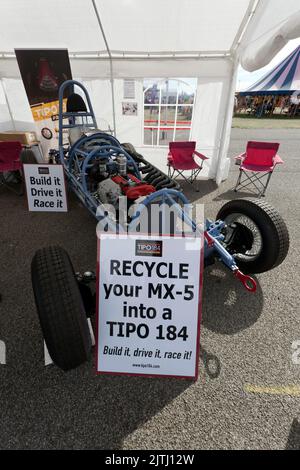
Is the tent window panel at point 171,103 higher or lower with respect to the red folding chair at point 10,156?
higher

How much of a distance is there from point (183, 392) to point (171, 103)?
16.6 feet

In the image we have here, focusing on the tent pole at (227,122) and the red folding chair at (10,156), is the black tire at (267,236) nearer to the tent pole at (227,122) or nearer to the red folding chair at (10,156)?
the tent pole at (227,122)

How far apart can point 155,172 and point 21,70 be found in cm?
372

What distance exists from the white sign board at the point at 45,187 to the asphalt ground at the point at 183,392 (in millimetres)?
1566

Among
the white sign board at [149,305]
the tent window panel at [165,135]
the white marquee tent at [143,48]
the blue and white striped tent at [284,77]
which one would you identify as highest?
the blue and white striped tent at [284,77]

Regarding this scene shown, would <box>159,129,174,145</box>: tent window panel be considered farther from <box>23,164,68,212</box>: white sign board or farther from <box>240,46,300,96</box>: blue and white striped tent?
<box>240,46,300,96</box>: blue and white striped tent

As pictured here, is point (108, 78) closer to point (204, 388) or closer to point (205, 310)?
point (205, 310)

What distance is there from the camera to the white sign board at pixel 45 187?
3359mm

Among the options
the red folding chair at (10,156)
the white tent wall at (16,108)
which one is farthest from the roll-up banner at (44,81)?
the red folding chair at (10,156)

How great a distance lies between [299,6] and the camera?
1526 millimetres

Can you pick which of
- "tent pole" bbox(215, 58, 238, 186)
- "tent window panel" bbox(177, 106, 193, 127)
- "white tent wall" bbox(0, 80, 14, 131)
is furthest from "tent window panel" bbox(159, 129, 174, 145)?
"white tent wall" bbox(0, 80, 14, 131)
